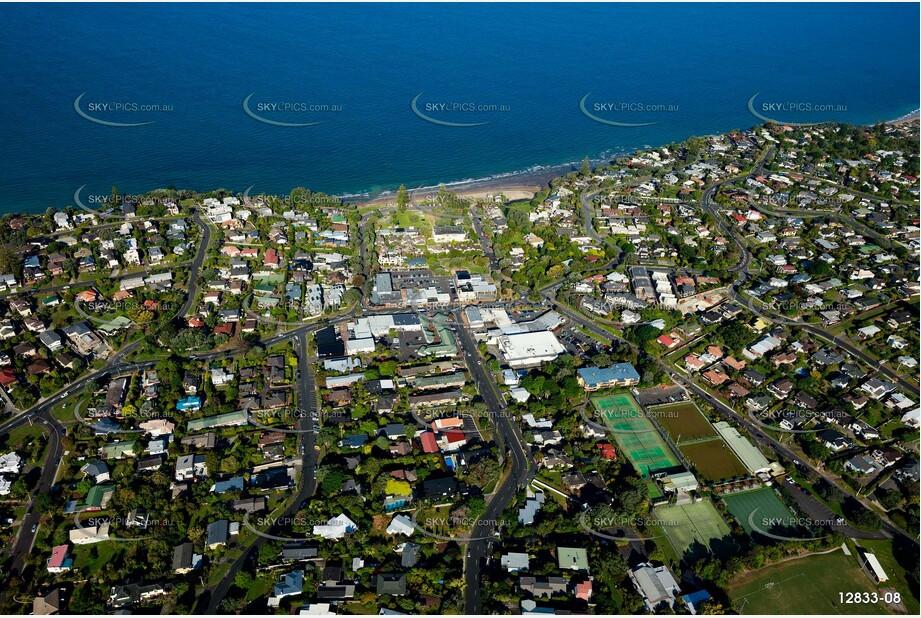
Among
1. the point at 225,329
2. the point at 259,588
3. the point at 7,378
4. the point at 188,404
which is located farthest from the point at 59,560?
the point at 225,329

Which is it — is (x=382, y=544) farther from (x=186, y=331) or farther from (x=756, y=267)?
(x=756, y=267)

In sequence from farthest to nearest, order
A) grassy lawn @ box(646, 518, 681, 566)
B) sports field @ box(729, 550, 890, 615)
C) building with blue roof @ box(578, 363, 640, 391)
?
building with blue roof @ box(578, 363, 640, 391) < grassy lawn @ box(646, 518, 681, 566) < sports field @ box(729, 550, 890, 615)

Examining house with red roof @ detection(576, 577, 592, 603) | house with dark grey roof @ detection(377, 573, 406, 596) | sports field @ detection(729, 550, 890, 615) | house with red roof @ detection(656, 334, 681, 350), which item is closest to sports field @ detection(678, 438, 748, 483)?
sports field @ detection(729, 550, 890, 615)

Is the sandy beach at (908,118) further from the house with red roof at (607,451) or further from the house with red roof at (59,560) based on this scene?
the house with red roof at (59,560)

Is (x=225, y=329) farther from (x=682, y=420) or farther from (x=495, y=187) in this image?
(x=495, y=187)

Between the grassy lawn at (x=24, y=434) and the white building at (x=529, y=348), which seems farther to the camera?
the white building at (x=529, y=348)

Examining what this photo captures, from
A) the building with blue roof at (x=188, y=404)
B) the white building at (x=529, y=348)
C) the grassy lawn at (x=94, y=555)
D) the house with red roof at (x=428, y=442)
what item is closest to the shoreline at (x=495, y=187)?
the white building at (x=529, y=348)

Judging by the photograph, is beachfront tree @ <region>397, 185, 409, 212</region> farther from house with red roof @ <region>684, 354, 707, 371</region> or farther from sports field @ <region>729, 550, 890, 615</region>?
sports field @ <region>729, 550, 890, 615</region>
